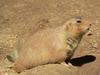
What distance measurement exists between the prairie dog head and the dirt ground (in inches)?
26.6

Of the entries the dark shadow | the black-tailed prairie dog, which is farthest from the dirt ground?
the black-tailed prairie dog

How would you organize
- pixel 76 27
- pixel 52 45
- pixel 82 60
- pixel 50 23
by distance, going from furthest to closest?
pixel 50 23 < pixel 82 60 < pixel 76 27 < pixel 52 45

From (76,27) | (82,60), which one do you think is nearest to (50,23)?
(82,60)

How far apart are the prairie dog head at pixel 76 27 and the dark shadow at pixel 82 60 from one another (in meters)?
0.66

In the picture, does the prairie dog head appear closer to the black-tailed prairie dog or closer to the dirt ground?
the black-tailed prairie dog

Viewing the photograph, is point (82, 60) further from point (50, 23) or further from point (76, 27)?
point (50, 23)

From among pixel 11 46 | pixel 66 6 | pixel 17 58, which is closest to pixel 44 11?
pixel 66 6

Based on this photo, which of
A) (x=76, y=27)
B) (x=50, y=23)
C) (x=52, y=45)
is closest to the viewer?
(x=52, y=45)

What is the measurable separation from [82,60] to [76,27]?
0.80 metres

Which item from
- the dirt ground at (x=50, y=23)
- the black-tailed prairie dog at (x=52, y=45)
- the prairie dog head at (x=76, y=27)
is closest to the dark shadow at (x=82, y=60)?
the dirt ground at (x=50, y=23)

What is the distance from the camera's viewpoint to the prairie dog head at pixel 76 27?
7.82 metres

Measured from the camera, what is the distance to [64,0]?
12.6 m

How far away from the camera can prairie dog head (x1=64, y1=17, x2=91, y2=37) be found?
7.82m

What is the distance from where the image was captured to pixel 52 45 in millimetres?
7781
